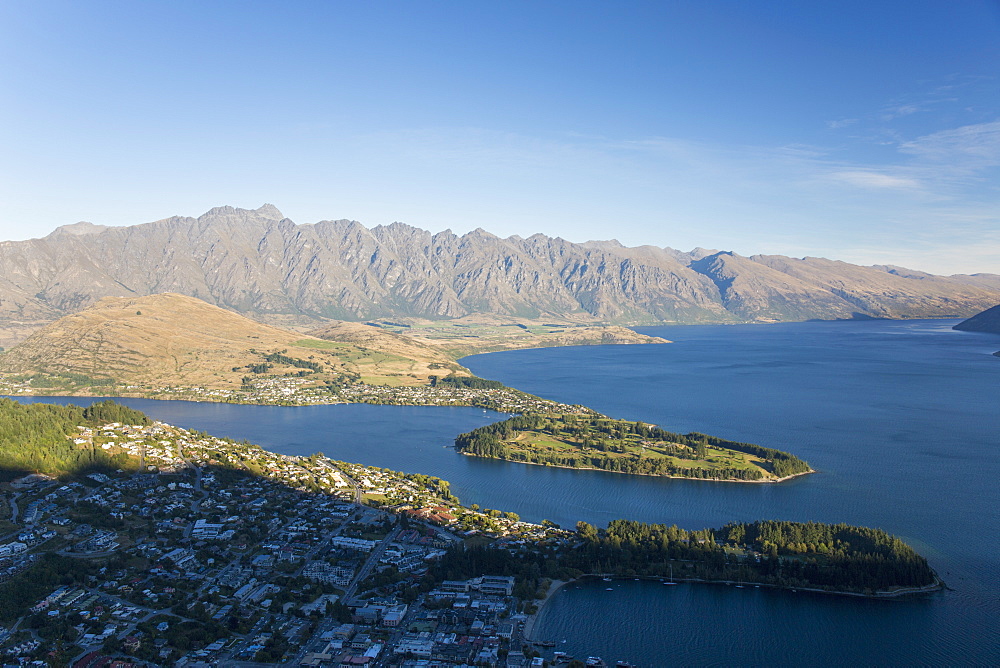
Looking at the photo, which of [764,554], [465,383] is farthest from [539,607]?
[465,383]

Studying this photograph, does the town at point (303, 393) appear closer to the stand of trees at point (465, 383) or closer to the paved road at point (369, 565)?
the stand of trees at point (465, 383)

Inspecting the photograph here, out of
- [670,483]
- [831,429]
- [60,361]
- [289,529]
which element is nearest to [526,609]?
[289,529]

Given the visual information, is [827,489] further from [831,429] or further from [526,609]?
[526,609]

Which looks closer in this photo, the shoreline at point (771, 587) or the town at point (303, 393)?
the shoreline at point (771, 587)

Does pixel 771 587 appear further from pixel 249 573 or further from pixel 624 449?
pixel 624 449

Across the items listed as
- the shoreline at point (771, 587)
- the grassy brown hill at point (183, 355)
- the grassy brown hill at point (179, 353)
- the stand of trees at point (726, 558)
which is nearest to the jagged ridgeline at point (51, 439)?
the stand of trees at point (726, 558)

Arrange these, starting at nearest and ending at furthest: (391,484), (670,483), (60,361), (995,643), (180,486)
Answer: (995,643) → (180,486) → (391,484) → (670,483) → (60,361)
